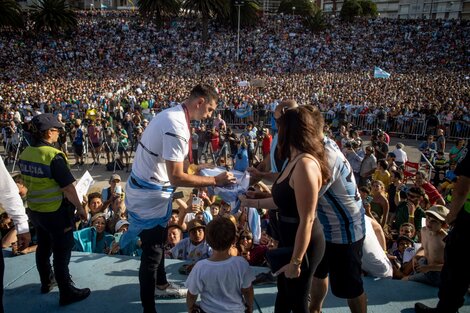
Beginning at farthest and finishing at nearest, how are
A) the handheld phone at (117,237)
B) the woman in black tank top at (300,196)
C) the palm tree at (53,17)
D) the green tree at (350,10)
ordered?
the green tree at (350,10), the palm tree at (53,17), the handheld phone at (117,237), the woman in black tank top at (300,196)

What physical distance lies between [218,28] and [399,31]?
2077 centimetres

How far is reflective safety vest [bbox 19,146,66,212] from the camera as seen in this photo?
276 centimetres

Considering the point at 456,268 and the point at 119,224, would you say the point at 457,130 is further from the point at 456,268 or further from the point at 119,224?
the point at 456,268

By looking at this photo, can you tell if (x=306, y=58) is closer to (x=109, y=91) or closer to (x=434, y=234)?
(x=109, y=91)

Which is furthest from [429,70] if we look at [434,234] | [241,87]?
[434,234]

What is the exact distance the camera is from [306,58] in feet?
127

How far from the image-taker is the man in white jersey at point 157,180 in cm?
247

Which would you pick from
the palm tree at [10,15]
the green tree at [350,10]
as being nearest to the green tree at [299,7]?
the green tree at [350,10]

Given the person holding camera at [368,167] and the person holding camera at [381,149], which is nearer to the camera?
the person holding camera at [368,167]

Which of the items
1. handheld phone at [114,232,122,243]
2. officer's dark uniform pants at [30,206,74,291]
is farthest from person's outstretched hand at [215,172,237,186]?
A: handheld phone at [114,232,122,243]

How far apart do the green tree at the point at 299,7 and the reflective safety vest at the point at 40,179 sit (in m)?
52.3

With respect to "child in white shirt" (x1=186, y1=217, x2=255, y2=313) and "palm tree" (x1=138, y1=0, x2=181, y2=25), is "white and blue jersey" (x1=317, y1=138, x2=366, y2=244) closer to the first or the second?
"child in white shirt" (x1=186, y1=217, x2=255, y2=313)

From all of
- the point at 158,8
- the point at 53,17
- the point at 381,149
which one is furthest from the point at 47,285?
the point at 53,17

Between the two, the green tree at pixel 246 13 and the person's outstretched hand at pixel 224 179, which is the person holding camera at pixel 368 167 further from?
the green tree at pixel 246 13
